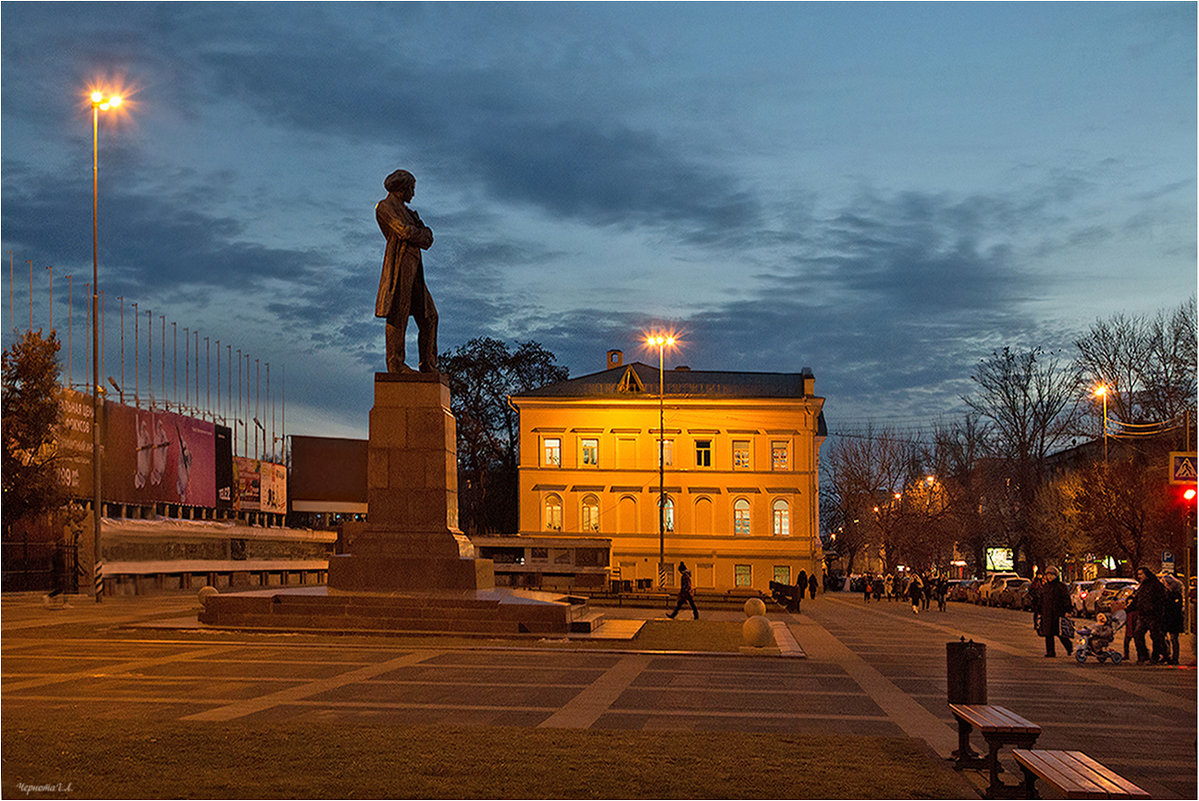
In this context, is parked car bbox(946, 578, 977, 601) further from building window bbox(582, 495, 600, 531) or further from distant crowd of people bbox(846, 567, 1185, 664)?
distant crowd of people bbox(846, 567, 1185, 664)

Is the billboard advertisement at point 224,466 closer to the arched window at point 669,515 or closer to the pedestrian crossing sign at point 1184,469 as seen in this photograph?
the arched window at point 669,515

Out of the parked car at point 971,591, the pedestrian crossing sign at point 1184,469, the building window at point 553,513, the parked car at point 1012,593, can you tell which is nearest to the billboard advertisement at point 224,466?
the building window at point 553,513

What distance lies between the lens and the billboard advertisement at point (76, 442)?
48562mm

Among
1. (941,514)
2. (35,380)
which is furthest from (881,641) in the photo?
(941,514)

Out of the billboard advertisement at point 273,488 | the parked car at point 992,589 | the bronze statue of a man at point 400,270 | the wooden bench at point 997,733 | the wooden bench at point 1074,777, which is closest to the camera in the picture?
the wooden bench at point 1074,777

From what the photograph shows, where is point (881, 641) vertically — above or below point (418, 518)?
below

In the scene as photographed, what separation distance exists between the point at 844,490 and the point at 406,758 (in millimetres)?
82243

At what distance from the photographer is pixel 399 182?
2581 cm

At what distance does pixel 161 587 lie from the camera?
151ft

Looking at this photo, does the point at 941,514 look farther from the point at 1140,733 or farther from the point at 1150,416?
the point at 1140,733

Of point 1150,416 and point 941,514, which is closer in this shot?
point 1150,416

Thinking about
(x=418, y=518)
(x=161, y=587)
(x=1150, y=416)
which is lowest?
(x=161, y=587)

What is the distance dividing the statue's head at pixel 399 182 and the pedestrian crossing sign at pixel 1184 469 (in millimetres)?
15623

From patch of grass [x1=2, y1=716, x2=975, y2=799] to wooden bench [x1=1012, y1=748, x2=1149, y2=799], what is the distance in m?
0.96
